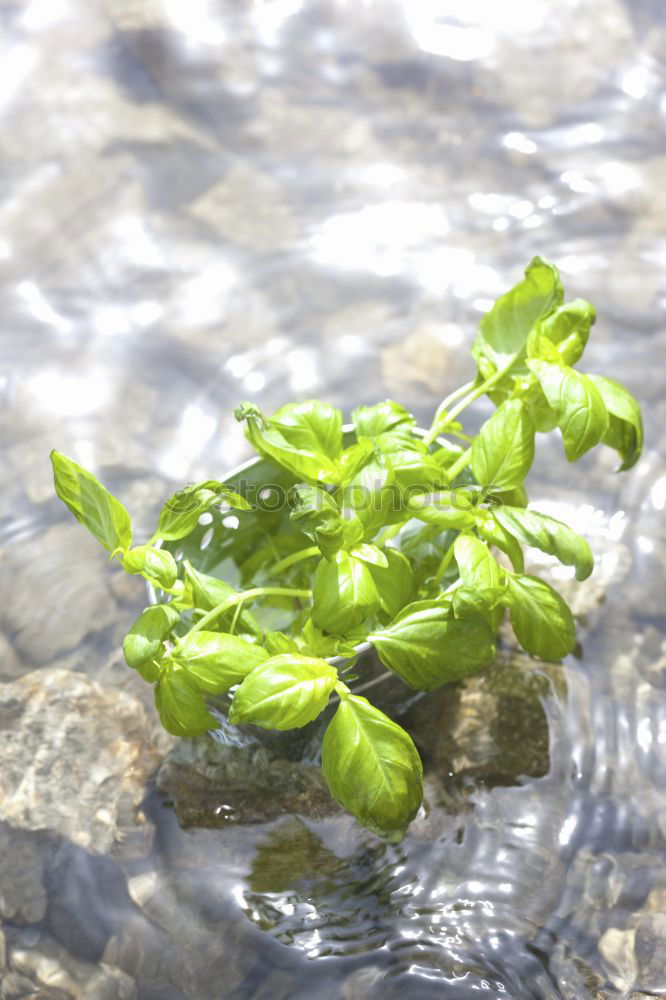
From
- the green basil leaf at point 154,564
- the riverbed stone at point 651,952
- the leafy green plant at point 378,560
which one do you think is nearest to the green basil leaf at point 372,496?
the leafy green plant at point 378,560

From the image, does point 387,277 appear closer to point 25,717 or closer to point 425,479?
point 425,479

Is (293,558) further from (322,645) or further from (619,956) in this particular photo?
(619,956)

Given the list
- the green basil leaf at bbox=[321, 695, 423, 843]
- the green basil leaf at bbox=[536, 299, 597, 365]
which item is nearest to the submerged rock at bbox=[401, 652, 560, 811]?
the green basil leaf at bbox=[321, 695, 423, 843]

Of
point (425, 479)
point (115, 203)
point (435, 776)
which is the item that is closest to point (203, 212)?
point (115, 203)

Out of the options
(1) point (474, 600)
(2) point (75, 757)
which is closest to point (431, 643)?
(1) point (474, 600)

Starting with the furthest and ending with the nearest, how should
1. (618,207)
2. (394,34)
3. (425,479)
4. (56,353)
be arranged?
(394,34)
(618,207)
(56,353)
(425,479)

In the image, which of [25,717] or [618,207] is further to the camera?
[618,207]

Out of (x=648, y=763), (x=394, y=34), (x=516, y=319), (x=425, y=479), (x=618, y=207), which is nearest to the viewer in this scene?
(x=425, y=479)

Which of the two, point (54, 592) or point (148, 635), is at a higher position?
point (148, 635)
